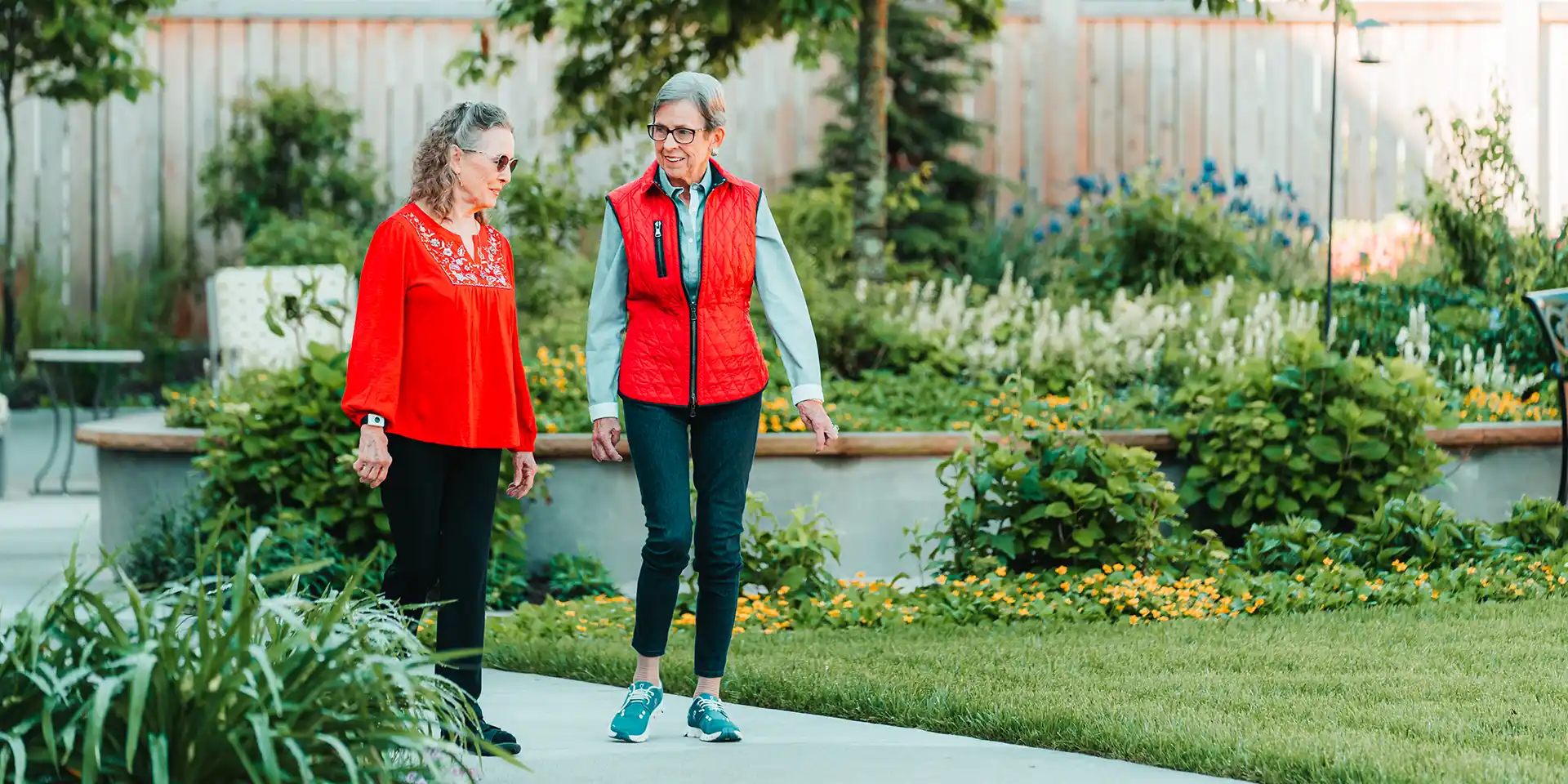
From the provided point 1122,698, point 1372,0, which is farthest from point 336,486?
point 1372,0

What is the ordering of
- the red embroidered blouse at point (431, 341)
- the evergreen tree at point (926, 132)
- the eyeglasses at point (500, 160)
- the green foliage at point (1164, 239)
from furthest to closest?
the evergreen tree at point (926, 132)
the green foliage at point (1164, 239)
the eyeglasses at point (500, 160)
the red embroidered blouse at point (431, 341)

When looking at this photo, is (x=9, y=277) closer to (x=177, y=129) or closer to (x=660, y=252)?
(x=177, y=129)

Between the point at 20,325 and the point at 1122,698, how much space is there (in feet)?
29.2

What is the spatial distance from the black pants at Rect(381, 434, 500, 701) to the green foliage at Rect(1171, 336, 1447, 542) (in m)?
3.38

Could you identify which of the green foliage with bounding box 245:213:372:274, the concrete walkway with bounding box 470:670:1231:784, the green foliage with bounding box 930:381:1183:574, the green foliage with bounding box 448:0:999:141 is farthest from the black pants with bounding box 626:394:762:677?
the green foliage with bounding box 245:213:372:274

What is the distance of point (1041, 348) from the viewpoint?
764cm

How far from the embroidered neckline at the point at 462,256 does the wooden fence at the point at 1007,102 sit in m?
7.36

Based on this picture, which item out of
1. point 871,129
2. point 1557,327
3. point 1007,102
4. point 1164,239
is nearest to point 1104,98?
point 1007,102

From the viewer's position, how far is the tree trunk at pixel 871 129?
8844 millimetres

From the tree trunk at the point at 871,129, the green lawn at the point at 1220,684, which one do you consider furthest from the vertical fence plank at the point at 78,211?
the green lawn at the point at 1220,684

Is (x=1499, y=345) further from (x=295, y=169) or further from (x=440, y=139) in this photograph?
(x=295, y=169)

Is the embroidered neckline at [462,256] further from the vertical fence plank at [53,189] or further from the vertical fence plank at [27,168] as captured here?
the vertical fence plank at [27,168]

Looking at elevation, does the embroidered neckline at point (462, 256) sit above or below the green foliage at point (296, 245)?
below

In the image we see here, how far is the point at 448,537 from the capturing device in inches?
140
